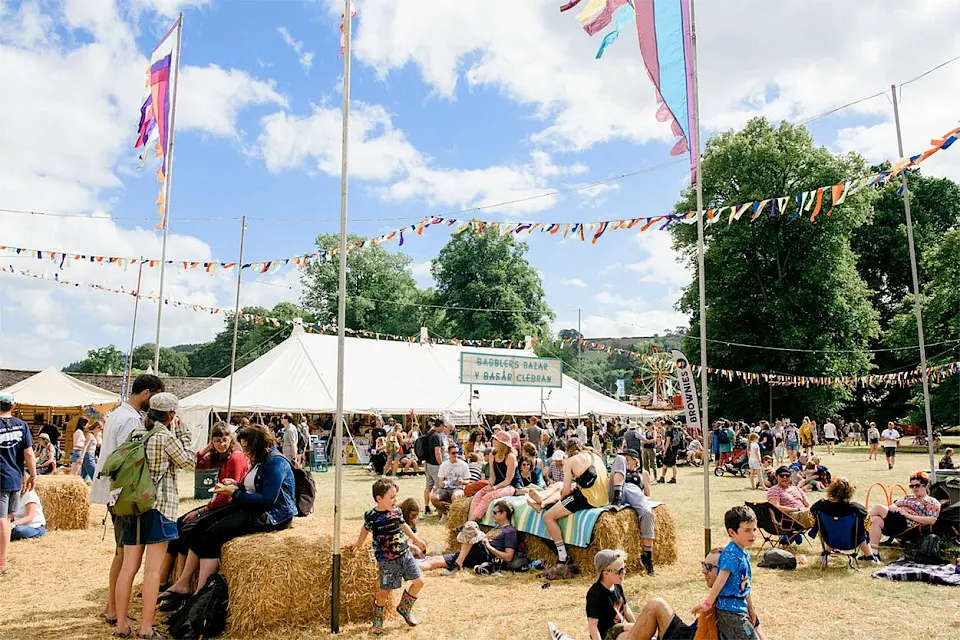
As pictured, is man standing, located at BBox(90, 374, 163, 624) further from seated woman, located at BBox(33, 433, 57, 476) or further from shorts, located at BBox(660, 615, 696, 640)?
seated woman, located at BBox(33, 433, 57, 476)

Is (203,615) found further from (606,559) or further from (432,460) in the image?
(432,460)

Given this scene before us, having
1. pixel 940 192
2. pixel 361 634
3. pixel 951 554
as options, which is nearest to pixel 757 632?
pixel 361 634

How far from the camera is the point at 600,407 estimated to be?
1062 inches

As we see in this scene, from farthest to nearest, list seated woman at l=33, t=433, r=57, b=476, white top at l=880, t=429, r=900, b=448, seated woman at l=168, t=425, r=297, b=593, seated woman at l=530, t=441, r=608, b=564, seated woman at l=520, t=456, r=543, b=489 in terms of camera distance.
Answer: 1. white top at l=880, t=429, r=900, b=448
2. seated woman at l=33, t=433, r=57, b=476
3. seated woman at l=520, t=456, r=543, b=489
4. seated woman at l=530, t=441, r=608, b=564
5. seated woman at l=168, t=425, r=297, b=593

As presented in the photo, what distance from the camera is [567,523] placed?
7.22m

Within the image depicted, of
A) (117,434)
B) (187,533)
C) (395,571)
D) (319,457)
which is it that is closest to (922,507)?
(395,571)

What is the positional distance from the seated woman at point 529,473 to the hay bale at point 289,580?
5251mm

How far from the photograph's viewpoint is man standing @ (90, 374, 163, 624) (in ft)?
16.8

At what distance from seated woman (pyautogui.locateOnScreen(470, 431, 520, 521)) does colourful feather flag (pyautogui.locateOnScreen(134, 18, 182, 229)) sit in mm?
5557

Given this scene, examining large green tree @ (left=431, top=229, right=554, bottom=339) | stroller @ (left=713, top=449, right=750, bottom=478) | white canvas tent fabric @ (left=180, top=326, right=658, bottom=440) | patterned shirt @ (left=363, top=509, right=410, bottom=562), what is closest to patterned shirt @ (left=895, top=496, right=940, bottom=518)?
patterned shirt @ (left=363, top=509, right=410, bottom=562)

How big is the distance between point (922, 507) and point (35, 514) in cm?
1061

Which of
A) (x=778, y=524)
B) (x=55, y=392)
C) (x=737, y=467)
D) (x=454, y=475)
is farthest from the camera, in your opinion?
(x=55, y=392)

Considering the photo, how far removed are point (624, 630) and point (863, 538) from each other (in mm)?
4401

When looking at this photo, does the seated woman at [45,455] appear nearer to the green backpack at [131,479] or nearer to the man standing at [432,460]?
the man standing at [432,460]
